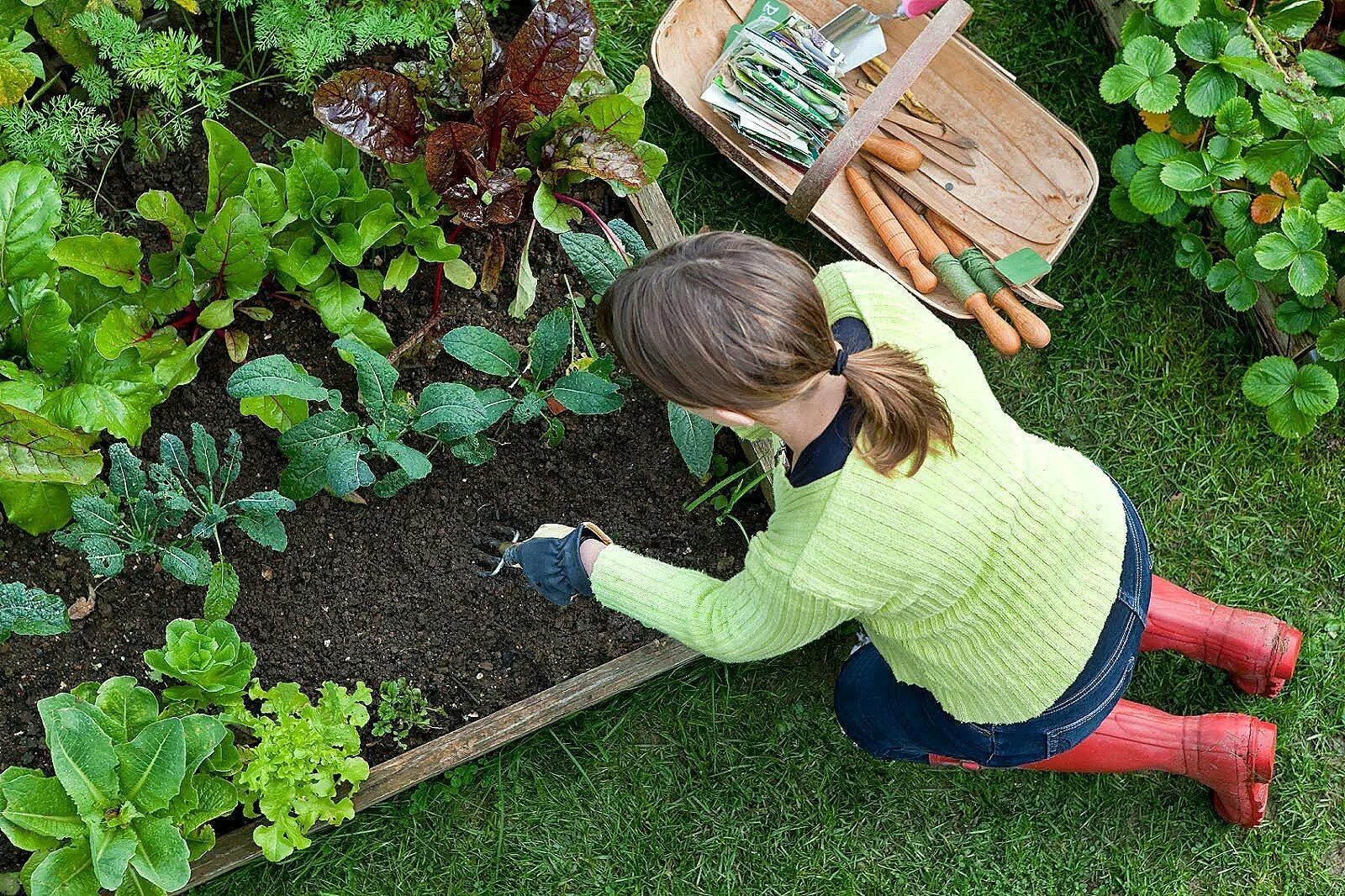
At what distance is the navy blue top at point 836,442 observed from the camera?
185 cm

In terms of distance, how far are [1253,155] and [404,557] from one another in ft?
7.08

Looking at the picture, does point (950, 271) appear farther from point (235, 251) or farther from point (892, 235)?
point (235, 251)

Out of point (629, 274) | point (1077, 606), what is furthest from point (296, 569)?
point (1077, 606)

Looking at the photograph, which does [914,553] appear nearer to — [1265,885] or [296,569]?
[296,569]

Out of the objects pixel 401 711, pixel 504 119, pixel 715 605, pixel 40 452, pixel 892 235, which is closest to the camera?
pixel 715 605

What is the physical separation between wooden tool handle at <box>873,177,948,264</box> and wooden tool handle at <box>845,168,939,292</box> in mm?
20

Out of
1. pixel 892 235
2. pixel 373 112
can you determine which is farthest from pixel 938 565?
pixel 373 112

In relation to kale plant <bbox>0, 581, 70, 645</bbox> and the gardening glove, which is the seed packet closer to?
the gardening glove

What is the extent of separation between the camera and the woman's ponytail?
175 cm

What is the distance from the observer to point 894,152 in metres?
2.86

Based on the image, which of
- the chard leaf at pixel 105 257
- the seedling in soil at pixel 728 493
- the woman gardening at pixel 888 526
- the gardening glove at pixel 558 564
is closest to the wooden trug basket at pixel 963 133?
the seedling in soil at pixel 728 493

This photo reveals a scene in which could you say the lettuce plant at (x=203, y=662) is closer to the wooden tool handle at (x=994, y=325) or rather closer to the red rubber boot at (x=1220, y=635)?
the wooden tool handle at (x=994, y=325)

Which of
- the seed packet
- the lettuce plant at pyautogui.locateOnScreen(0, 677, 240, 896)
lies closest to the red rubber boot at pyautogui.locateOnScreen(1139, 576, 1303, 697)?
the seed packet

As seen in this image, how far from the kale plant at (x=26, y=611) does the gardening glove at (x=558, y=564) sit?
2.82 ft
